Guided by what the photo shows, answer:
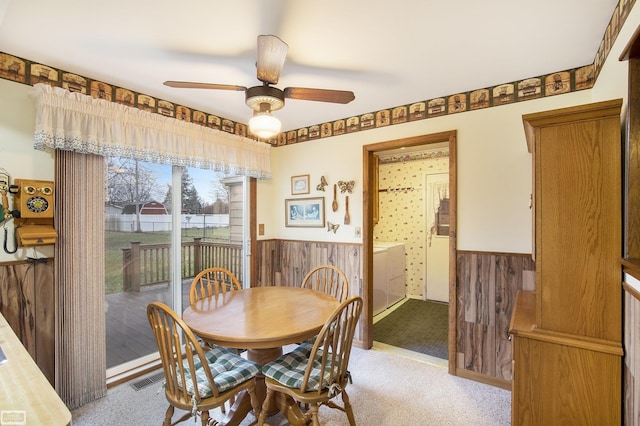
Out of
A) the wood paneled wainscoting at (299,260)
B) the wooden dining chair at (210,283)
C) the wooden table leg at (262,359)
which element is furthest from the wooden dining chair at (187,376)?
the wood paneled wainscoting at (299,260)

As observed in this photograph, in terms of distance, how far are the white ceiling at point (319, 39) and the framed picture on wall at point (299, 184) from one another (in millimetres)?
1383

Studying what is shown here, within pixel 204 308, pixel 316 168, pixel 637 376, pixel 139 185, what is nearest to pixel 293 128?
pixel 316 168

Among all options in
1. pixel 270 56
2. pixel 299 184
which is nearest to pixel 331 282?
pixel 299 184

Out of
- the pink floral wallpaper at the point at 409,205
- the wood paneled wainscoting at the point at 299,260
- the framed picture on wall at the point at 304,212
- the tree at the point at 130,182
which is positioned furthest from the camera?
the pink floral wallpaper at the point at 409,205

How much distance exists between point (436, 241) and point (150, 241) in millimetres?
4041

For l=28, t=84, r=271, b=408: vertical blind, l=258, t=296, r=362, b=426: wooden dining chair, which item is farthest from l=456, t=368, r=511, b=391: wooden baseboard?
l=28, t=84, r=271, b=408: vertical blind

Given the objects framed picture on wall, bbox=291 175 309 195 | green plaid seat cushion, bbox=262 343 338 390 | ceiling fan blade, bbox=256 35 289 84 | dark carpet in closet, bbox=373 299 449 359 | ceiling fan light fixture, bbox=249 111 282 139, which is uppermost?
ceiling fan blade, bbox=256 35 289 84

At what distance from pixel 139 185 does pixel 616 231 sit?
337 cm

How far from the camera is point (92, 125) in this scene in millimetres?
2240

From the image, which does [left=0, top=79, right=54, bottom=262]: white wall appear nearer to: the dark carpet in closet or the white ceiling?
the white ceiling

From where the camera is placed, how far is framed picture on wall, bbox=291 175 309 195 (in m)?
3.70

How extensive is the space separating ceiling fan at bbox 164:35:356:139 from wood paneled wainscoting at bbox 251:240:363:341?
1.82 m

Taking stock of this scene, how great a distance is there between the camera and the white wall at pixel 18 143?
78.4 inches

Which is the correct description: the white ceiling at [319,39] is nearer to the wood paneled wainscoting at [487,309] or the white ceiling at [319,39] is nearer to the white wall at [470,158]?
the white wall at [470,158]
